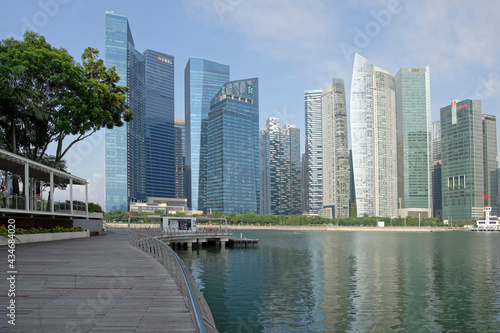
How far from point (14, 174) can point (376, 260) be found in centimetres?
4232

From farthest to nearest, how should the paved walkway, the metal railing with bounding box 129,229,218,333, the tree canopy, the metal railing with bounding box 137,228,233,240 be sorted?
the metal railing with bounding box 137,228,233,240 < the tree canopy < the paved walkway < the metal railing with bounding box 129,229,218,333

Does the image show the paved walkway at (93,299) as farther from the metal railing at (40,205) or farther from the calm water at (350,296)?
the metal railing at (40,205)

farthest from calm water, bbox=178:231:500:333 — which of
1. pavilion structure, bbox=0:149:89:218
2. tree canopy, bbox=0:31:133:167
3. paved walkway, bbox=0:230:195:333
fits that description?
tree canopy, bbox=0:31:133:167

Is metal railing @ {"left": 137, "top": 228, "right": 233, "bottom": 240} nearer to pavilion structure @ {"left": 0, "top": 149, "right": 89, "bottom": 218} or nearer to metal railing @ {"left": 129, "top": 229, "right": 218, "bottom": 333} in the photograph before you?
pavilion structure @ {"left": 0, "top": 149, "right": 89, "bottom": 218}

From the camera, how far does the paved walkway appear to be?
8.60m

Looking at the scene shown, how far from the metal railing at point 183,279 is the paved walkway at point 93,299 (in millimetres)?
341

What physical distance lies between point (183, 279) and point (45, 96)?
1529 inches

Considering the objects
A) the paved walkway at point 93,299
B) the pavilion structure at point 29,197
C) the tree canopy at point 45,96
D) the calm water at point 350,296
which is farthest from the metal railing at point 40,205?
the calm water at point 350,296

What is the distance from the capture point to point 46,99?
1631 inches

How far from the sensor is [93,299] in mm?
10977

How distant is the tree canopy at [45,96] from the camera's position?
36.5 metres

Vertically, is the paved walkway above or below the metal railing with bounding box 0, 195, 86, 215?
below

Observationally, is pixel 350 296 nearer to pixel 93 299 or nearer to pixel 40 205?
pixel 93 299

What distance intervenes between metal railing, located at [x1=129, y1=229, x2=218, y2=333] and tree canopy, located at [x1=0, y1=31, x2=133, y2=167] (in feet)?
55.9
